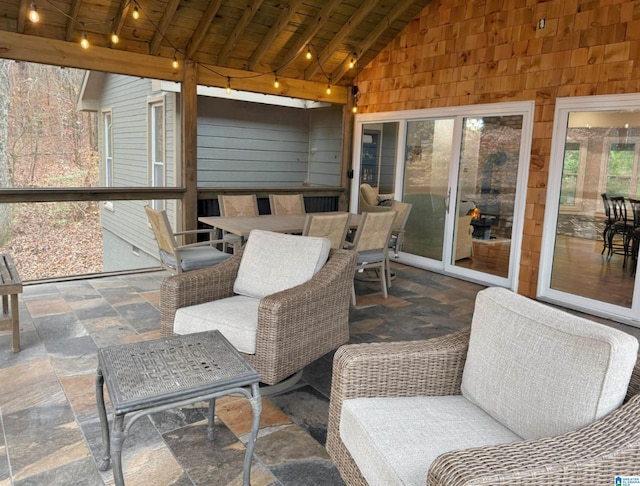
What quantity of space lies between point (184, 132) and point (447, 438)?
5.22m

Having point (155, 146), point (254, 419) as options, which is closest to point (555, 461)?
point (254, 419)

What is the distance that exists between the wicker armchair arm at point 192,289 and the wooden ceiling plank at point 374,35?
14.9 ft

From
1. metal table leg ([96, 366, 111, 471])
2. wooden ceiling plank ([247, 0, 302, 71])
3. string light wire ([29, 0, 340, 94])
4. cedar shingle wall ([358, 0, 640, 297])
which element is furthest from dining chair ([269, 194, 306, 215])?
metal table leg ([96, 366, 111, 471])

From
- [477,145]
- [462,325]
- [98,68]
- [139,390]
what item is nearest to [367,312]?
[462,325]

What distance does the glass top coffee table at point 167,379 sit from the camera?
65.5 inches

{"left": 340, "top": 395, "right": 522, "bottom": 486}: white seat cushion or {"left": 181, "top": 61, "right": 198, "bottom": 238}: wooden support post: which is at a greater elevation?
{"left": 181, "top": 61, "right": 198, "bottom": 238}: wooden support post

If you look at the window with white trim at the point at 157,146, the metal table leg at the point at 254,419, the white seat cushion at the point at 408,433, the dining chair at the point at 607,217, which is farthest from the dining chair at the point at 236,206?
the white seat cushion at the point at 408,433

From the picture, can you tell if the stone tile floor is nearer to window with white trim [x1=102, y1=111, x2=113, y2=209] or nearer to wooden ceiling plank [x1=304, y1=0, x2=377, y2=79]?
window with white trim [x1=102, y1=111, x2=113, y2=209]

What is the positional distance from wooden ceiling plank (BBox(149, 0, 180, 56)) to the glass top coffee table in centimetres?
419

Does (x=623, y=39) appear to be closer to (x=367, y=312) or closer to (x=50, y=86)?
(x=367, y=312)

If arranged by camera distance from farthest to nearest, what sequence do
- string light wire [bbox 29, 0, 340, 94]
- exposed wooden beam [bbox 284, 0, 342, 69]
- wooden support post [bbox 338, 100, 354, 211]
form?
wooden support post [bbox 338, 100, 354, 211]
exposed wooden beam [bbox 284, 0, 342, 69]
string light wire [bbox 29, 0, 340, 94]

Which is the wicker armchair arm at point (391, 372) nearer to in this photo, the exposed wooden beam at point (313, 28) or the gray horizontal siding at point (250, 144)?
the exposed wooden beam at point (313, 28)

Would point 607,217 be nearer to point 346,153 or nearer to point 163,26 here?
point 346,153

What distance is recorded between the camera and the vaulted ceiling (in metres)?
4.95
